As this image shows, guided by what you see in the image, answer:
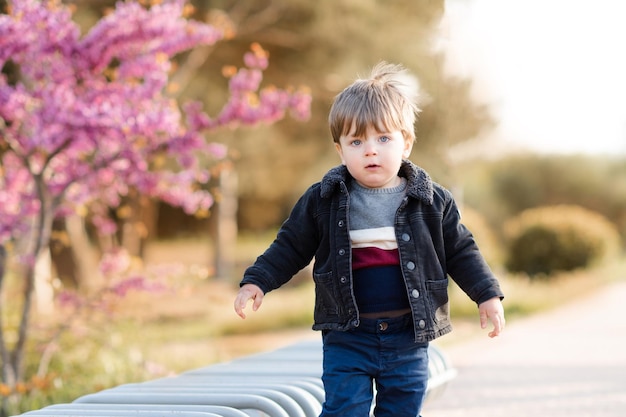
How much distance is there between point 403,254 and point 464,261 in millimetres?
268

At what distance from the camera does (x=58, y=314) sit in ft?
34.3

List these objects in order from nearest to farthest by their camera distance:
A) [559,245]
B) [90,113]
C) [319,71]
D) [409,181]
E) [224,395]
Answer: [409,181] < [224,395] < [90,113] < [319,71] < [559,245]

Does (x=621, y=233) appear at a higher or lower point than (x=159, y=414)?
higher

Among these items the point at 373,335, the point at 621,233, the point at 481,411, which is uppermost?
the point at 621,233

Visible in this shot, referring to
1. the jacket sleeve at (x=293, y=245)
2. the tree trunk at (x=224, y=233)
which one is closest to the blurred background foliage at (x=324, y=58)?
the tree trunk at (x=224, y=233)

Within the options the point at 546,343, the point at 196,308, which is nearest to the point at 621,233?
the point at 196,308

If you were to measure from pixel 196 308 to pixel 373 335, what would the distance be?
43.8 ft

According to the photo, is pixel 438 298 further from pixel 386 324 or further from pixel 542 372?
pixel 542 372

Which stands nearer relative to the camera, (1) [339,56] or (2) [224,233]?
Answer: (1) [339,56]

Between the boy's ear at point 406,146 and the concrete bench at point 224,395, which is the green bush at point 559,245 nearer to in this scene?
the concrete bench at point 224,395

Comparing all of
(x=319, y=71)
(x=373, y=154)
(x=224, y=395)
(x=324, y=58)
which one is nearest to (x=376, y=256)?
(x=373, y=154)

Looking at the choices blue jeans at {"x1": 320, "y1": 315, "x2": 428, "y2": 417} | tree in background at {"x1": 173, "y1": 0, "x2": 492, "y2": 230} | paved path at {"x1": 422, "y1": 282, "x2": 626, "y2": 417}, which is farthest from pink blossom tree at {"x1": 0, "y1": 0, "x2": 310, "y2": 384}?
tree in background at {"x1": 173, "y1": 0, "x2": 492, "y2": 230}

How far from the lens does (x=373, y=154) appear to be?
10.4ft

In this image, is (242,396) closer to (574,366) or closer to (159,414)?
(159,414)
